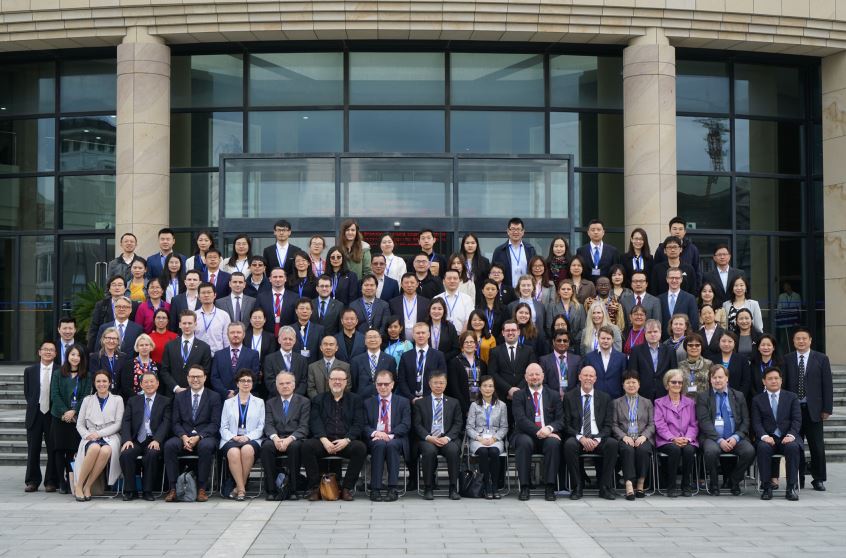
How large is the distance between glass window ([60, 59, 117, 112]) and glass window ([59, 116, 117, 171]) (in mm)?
260

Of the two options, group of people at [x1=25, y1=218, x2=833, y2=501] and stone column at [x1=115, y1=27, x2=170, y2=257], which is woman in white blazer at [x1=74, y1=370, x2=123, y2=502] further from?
stone column at [x1=115, y1=27, x2=170, y2=257]

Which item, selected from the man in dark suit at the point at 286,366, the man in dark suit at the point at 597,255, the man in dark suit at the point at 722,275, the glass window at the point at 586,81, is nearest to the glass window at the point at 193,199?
the glass window at the point at 586,81

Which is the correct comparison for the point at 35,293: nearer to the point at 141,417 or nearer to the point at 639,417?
the point at 141,417

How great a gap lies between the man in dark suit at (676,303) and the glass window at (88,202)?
1209cm

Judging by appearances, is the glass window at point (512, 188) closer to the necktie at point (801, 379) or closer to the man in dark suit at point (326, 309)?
the man in dark suit at point (326, 309)

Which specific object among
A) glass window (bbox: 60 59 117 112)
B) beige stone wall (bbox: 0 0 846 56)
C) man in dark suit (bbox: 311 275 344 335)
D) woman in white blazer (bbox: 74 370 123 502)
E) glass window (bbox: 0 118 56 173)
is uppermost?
beige stone wall (bbox: 0 0 846 56)

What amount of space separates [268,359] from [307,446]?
4.01ft

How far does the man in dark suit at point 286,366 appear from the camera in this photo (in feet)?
→ 39.7

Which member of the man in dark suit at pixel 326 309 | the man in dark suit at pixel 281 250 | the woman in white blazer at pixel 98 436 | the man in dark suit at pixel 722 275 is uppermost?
the man in dark suit at pixel 281 250

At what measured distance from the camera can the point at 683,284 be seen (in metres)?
13.9

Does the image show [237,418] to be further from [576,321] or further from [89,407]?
[576,321]

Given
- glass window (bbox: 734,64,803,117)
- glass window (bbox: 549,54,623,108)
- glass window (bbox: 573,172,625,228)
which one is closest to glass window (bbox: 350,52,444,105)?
glass window (bbox: 549,54,623,108)

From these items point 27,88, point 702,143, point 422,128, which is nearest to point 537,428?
point 422,128

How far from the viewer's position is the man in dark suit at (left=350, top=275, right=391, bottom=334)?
1291cm
